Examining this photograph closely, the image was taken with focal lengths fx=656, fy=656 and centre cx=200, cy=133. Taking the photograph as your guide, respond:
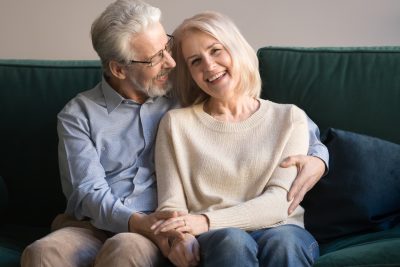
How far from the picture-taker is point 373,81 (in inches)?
84.5

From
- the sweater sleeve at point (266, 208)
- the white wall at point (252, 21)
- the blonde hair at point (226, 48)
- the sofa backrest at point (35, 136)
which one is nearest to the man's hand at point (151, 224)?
the sweater sleeve at point (266, 208)

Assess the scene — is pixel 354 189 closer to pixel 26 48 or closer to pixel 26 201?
pixel 26 201

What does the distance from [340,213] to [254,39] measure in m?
0.93

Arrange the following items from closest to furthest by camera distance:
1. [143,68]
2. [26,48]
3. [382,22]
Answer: [143,68] < [382,22] < [26,48]

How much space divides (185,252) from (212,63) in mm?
571

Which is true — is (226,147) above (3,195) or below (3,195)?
above

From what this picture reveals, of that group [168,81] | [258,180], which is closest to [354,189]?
[258,180]

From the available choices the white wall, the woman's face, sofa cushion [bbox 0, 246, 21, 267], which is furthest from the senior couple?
the white wall

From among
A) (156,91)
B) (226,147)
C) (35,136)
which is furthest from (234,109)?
(35,136)

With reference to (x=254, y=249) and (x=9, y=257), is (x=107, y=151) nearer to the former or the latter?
(x=9, y=257)

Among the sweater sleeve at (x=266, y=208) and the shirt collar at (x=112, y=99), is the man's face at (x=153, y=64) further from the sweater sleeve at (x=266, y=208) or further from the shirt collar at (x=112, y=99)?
the sweater sleeve at (x=266, y=208)

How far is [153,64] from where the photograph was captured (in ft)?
6.72

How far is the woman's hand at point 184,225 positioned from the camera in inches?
69.5

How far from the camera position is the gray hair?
6.63 ft
